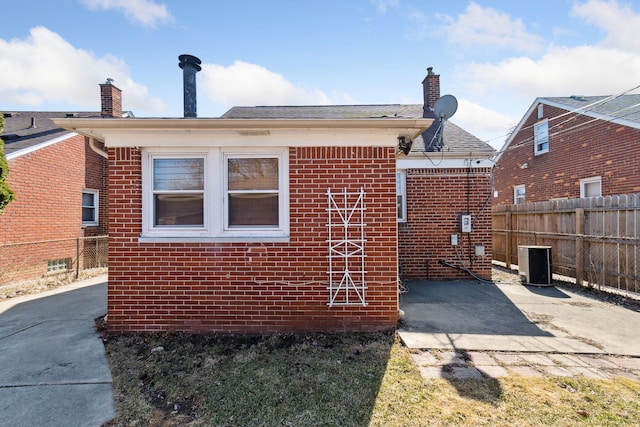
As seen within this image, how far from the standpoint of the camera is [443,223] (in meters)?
7.65

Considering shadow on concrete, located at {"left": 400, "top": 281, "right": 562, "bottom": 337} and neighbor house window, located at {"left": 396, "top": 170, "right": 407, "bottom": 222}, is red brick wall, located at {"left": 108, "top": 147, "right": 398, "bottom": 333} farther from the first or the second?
neighbor house window, located at {"left": 396, "top": 170, "right": 407, "bottom": 222}

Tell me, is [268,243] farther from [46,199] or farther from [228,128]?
[46,199]

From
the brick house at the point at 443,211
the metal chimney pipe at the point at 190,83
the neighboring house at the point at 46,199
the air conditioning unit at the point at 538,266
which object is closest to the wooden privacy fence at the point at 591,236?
the air conditioning unit at the point at 538,266

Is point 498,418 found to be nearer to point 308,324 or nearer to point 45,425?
point 308,324

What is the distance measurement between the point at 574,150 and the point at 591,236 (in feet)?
22.6

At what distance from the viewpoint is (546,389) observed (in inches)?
115

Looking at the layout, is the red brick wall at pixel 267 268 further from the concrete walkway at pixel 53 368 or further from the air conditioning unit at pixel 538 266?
the air conditioning unit at pixel 538 266

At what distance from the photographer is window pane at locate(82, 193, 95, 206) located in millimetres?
10539

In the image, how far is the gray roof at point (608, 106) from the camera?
980cm

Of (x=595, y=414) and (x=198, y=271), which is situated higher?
(x=198, y=271)

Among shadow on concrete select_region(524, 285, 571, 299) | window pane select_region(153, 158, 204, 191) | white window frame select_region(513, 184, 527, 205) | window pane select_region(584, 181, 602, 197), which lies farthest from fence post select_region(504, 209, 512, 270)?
window pane select_region(153, 158, 204, 191)

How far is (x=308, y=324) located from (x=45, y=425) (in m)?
2.79

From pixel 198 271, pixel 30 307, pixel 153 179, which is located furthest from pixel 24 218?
pixel 198 271

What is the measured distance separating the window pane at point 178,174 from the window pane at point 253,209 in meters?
0.57
